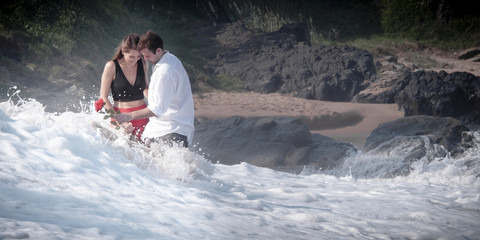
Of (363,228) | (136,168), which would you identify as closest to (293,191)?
(363,228)

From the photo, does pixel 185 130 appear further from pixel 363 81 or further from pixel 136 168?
pixel 363 81

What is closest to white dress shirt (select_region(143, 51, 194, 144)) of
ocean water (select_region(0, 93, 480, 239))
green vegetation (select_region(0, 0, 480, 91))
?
ocean water (select_region(0, 93, 480, 239))

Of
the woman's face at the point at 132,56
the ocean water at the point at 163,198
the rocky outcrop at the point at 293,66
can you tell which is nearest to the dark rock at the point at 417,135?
the ocean water at the point at 163,198

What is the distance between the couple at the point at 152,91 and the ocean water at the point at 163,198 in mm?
143

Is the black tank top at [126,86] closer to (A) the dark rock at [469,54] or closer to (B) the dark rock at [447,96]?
(B) the dark rock at [447,96]

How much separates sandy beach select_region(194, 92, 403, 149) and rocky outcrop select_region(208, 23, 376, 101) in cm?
57

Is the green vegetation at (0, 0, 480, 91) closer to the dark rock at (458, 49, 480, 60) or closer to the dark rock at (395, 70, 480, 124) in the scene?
the dark rock at (458, 49, 480, 60)

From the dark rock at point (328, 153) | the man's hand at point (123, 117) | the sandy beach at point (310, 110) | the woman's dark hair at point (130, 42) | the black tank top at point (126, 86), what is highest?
the woman's dark hair at point (130, 42)

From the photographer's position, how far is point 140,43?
160 inches

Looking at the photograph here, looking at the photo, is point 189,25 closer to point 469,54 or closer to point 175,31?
point 175,31

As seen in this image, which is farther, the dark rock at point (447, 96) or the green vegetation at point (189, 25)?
the green vegetation at point (189, 25)

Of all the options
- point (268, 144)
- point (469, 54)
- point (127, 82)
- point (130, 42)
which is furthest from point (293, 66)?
point (130, 42)

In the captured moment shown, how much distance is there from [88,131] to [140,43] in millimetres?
831

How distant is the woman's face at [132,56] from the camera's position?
4.36 meters
